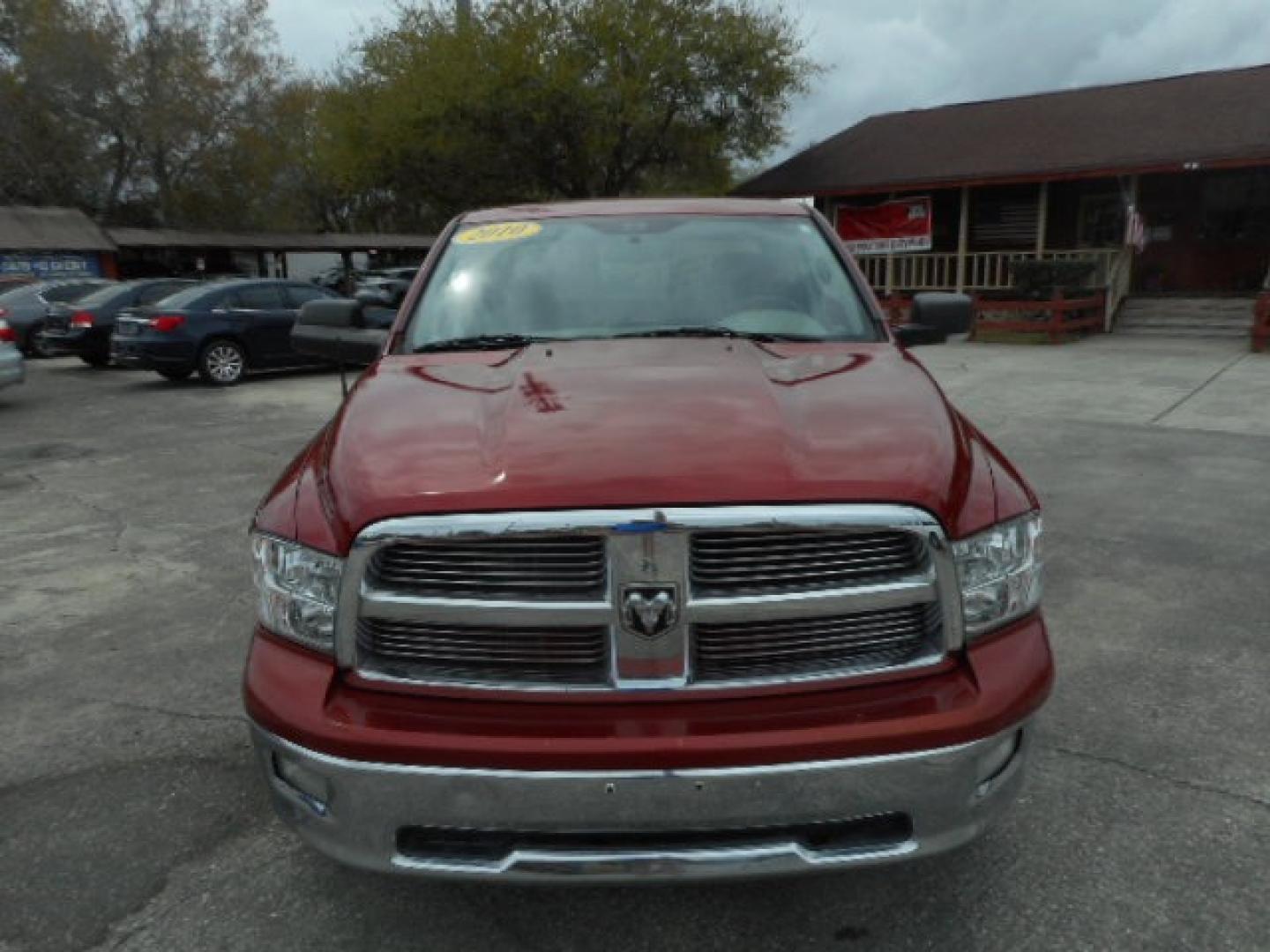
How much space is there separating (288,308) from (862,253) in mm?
13715

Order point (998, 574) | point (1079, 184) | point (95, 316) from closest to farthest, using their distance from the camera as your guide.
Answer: point (998, 574) → point (95, 316) → point (1079, 184)

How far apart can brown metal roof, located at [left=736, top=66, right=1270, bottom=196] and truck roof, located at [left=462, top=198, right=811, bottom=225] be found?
17.9 metres

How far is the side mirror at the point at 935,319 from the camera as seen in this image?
389cm

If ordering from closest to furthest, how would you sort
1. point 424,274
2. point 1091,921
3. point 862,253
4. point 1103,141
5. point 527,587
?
point 527,587 → point 1091,921 → point 424,274 → point 1103,141 → point 862,253

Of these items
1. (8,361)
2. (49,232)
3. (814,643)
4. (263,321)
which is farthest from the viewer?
(49,232)

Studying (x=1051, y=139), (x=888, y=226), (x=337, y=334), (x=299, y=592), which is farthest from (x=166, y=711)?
(x=1051, y=139)

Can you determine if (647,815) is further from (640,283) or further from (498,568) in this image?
(640,283)

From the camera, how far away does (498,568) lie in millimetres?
1960

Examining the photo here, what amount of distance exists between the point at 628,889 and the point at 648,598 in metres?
1.00

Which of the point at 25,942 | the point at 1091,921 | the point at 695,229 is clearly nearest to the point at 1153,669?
the point at 1091,921

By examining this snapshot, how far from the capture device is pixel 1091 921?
91.0 inches

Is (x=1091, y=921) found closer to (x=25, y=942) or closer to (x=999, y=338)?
(x=25, y=942)

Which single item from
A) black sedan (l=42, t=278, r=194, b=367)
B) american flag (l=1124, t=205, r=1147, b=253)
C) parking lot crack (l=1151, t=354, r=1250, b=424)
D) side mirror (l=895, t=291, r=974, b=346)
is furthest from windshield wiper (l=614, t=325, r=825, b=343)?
american flag (l=1124, t=205, r=1147, b=253)

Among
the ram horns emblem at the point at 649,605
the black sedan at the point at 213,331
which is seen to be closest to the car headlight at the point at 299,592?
the ram horns emblem at the point at 649,605
